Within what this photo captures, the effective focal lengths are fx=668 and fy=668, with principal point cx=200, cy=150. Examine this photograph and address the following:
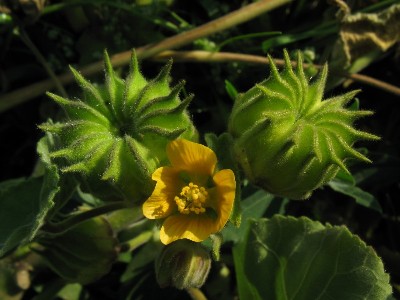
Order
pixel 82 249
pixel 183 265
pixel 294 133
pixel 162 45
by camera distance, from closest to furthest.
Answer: pixel 294 133, pixel 183 265, pixel 82 249, pixel 162 45

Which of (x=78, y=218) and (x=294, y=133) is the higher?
(x=294, y=133)

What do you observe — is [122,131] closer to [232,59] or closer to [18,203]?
[18,203]

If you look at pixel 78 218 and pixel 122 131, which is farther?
pixel 78 218

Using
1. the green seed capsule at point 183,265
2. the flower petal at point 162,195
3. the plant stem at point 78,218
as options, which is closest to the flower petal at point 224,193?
the flower petal at point 162,195

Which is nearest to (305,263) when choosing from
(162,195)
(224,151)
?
(224,151)

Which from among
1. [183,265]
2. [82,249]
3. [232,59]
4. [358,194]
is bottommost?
[358,194]

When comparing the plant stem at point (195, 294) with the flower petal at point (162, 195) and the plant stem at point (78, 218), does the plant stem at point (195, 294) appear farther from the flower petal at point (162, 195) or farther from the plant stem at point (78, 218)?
the flower petal at point (162, 195)
